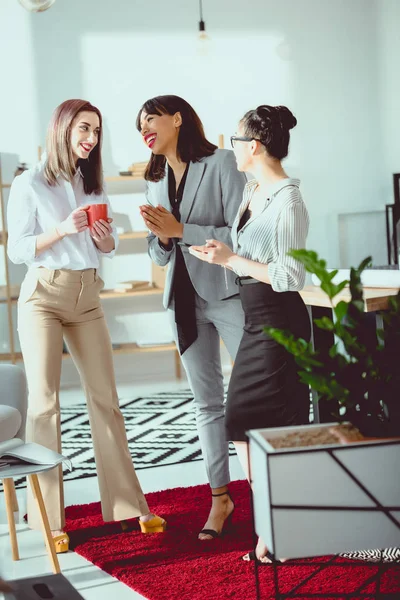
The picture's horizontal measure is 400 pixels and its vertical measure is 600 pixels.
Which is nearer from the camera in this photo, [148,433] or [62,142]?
[62,142]

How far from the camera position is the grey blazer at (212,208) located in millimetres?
2875

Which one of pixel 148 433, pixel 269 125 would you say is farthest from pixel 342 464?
pixel 148 433

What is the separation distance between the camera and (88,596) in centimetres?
258

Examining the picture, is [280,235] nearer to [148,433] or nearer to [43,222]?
[43,222]

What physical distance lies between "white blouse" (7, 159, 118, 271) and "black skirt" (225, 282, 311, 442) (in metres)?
0.75

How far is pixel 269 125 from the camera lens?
2.47 m

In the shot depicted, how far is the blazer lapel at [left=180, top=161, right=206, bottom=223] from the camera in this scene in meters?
2.89

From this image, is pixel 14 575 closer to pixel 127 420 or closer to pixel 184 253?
pixel 184 253

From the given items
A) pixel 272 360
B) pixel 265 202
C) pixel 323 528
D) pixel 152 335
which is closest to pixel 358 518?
pixel 323 528

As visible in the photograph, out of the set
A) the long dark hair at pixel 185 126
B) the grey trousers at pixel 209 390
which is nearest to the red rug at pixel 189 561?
the grey trousers at pixel 209 390

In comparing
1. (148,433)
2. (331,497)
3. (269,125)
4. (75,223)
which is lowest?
(148,433)

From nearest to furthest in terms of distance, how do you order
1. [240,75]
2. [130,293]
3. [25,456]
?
[25,456]
[130,293]
[240,75]

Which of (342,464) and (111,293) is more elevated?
(342,464)

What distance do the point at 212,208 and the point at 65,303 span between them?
603mm
